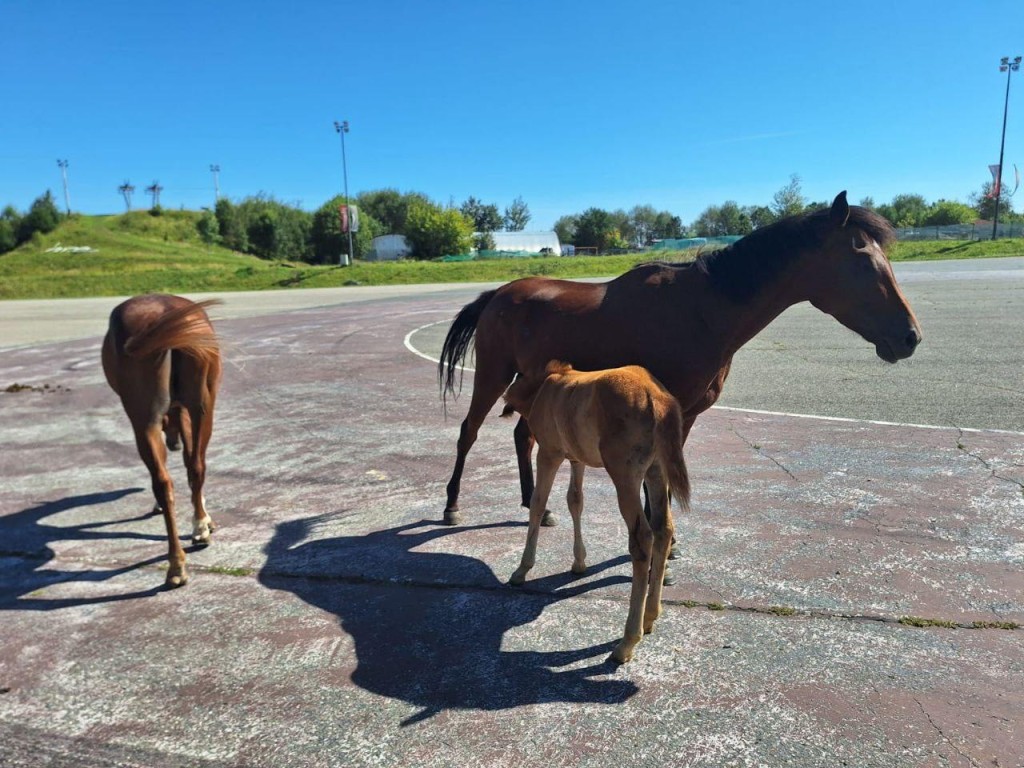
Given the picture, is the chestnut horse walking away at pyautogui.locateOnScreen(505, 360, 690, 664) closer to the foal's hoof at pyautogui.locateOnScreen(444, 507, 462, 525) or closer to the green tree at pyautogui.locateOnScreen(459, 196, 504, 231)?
the foal's hoof at pyautogui.locateOnScreen(444, 507, 462, 525)

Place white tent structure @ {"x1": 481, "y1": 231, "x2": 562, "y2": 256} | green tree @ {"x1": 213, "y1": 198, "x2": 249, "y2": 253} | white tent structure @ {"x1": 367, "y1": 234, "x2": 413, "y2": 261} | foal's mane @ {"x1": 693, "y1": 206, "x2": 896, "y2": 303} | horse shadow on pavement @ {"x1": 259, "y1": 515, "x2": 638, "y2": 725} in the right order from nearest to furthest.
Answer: horse shadow on pavement @ {"x1": 259, "y1": 515, "x2": 638, "y2": 725} → foal's mane @ {"x1": 693, "y1": 206, "x2": 896, "y2": 303} → green tree @ {"x1": 213, "y1": 198, "x2": 249, "y2": 253} → white tent structure @ {"x1": 367, "y1": 234, "x2": 413, "y2": 261} → white tent structure @ {"x1": 481, "y1": 231, "x2": 562, "y2": 256}

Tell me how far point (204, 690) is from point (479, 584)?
5.52 feet

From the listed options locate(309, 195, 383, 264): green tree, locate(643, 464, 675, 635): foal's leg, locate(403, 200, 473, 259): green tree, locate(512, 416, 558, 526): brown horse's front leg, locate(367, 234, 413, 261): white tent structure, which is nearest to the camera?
locate(643, 464, 675, 635): foal's leg

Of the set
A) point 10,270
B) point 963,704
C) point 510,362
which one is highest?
point 10,270

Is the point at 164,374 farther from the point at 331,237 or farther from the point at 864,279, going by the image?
the point at 331,237

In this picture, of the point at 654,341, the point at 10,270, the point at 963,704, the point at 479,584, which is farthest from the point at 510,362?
the point at 10,270

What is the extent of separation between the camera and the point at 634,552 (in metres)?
3.39

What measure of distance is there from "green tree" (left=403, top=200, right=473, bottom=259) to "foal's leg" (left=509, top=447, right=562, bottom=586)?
87772 mm

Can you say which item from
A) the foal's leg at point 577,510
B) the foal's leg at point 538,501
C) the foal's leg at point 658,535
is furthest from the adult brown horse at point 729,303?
the foal's leg at point 658,535

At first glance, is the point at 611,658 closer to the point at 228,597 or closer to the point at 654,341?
the point at 654,341

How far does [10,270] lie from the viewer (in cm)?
6069

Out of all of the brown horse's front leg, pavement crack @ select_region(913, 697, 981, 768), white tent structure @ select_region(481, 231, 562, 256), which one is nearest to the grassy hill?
white tent structure @ select_region(481, 231, 562, 256)

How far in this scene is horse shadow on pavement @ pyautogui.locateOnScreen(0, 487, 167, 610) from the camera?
4.25 meters

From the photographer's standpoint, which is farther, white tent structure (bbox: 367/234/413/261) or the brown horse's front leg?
white tent structure (bbox: 367/234/413/261)
